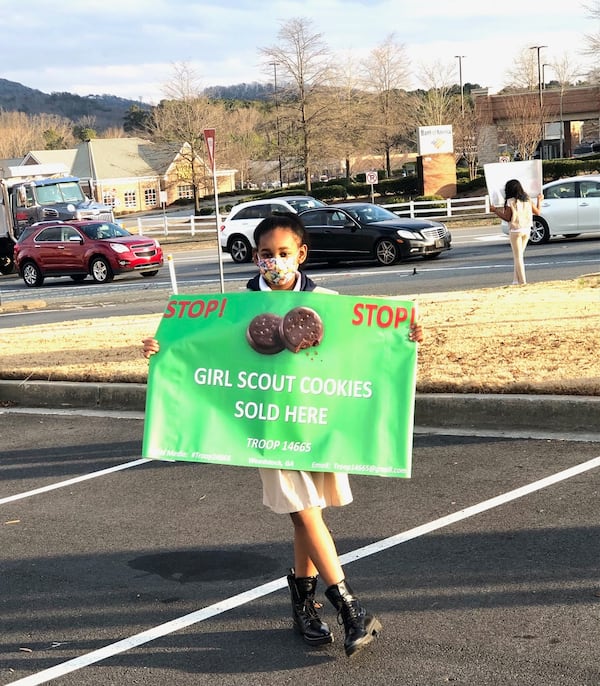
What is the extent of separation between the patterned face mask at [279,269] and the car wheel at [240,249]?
81.5 feet

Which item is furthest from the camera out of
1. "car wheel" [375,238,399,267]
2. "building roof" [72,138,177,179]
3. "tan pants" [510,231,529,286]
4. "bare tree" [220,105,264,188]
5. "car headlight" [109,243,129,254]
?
"bare tree" [220,105,264,188]

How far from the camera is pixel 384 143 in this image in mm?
80188

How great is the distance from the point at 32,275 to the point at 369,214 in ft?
32.3

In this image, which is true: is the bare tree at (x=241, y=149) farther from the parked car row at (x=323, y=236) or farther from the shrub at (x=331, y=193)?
the parked car row at (x=323, y=236)

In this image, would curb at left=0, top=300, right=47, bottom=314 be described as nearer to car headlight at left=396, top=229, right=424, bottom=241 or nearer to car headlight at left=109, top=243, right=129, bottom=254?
car headlight at left=109, top=243, right=129, bottom=254

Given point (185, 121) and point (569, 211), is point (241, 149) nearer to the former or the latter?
point (185, 121)

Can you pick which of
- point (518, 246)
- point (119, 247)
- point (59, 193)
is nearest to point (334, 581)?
point (518, 246)

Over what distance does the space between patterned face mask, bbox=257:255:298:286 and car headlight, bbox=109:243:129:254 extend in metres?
23.5

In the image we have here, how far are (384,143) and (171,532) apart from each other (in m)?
76.6

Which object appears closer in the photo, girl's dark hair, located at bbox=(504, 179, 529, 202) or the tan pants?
girl's dark hair, located at bbox=(504, 179, 529, 202)

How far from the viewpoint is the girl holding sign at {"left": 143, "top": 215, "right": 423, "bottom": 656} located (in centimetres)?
403

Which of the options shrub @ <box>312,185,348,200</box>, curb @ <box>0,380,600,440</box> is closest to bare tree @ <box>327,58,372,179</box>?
shrub @ <box>312,185,348,200</box>

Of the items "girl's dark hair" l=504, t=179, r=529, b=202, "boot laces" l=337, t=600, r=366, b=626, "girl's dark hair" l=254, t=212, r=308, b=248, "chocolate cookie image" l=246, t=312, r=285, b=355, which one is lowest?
"boot laces" l=337, t=600, r=366, b=626

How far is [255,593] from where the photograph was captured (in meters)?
4.76
